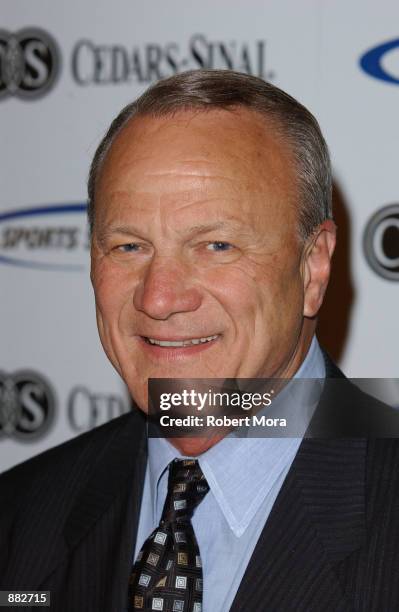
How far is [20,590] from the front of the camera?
160 centimetres

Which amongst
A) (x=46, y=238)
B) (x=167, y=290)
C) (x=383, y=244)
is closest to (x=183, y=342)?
(x=167, y=290)

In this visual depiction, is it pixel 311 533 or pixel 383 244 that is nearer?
pixel 311 533

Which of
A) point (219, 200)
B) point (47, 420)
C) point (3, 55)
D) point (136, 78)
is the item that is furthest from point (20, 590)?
point (3, 55)

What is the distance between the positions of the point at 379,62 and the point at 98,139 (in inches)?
30.6

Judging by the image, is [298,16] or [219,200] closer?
[219,200]

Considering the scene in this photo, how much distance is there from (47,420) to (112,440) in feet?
2.82

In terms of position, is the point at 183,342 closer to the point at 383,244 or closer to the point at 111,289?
the point at 111,289

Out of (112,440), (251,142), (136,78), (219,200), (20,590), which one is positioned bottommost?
(20,590)

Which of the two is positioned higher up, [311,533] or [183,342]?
[183,342]

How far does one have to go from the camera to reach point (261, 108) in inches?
58.7

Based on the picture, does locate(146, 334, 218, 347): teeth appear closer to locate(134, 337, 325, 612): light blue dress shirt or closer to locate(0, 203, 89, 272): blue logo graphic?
locate(134, 337, 325, 612): light blue dress shirt

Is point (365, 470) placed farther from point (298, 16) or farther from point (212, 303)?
point (298, 16)

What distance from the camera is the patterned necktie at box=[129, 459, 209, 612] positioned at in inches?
55.3

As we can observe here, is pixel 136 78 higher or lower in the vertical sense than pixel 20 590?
higher
